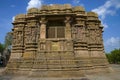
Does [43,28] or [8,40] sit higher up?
[8,40]

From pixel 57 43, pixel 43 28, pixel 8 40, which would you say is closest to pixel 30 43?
pixel 43 28

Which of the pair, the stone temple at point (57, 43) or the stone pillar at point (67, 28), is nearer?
the stone temple at point (57, 43)

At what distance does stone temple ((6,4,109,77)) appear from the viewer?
15.8m

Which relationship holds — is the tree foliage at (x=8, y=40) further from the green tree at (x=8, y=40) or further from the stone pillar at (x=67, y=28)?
the stone pillar at (x=67, y=28)

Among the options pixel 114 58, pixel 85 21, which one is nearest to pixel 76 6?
pixel 85 21

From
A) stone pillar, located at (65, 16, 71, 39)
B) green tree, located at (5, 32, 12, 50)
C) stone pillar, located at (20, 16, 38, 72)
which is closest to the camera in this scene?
stone pillar, located at (20, 16, 38, 72)

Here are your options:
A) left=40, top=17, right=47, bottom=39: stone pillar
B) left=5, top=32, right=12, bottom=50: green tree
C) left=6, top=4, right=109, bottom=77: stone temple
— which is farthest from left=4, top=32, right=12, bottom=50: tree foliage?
left=40, top=17, right=47, bottom=39: stone pillar

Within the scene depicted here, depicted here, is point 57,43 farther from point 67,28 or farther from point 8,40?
point 8,40

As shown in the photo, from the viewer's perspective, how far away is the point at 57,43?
1681 cm

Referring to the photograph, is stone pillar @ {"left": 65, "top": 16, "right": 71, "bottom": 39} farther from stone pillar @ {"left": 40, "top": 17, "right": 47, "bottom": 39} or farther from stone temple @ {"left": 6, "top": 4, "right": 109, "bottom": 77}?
stone pillar @ {"left": 40, "top": 17, "right": 47, "bottom": 39}

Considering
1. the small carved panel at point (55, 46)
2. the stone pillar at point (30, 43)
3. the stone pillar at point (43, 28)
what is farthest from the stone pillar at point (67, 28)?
the stone pillar at point (30, 43)

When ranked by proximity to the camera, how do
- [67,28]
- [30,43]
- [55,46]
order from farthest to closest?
[30,43]
[67,28]
[55,46]

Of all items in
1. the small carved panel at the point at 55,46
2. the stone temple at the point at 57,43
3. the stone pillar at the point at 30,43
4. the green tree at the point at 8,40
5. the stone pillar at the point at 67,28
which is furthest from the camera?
the green tree at the point at 8,40

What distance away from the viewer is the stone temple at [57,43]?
51.7ft
